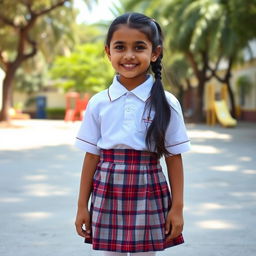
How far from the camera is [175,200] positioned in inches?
81.3

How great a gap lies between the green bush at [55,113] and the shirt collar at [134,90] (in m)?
33.0

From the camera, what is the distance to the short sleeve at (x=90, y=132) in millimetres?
2115

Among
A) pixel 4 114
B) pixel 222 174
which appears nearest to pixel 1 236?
pixel 222 174

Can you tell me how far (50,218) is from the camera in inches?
173

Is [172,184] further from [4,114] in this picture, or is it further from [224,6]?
[224,6]

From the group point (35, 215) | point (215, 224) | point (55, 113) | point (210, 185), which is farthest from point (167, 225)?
point (55, 113)

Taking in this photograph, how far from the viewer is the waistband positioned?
202 cm

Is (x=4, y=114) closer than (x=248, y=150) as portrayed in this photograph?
No

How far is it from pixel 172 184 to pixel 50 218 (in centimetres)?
254

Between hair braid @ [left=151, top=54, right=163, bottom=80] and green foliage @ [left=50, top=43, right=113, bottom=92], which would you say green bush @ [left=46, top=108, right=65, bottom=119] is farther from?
hair braid @ [left=151, top=54, right=163, bottom=80]

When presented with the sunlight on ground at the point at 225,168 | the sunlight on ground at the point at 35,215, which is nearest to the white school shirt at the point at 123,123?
the sunlight on ground at the point at 35,215

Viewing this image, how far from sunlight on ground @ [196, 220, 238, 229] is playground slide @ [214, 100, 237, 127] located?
52.6 feet

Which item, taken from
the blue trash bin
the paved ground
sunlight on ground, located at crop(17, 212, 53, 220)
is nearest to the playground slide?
the paved ground

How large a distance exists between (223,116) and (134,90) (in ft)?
63.5
